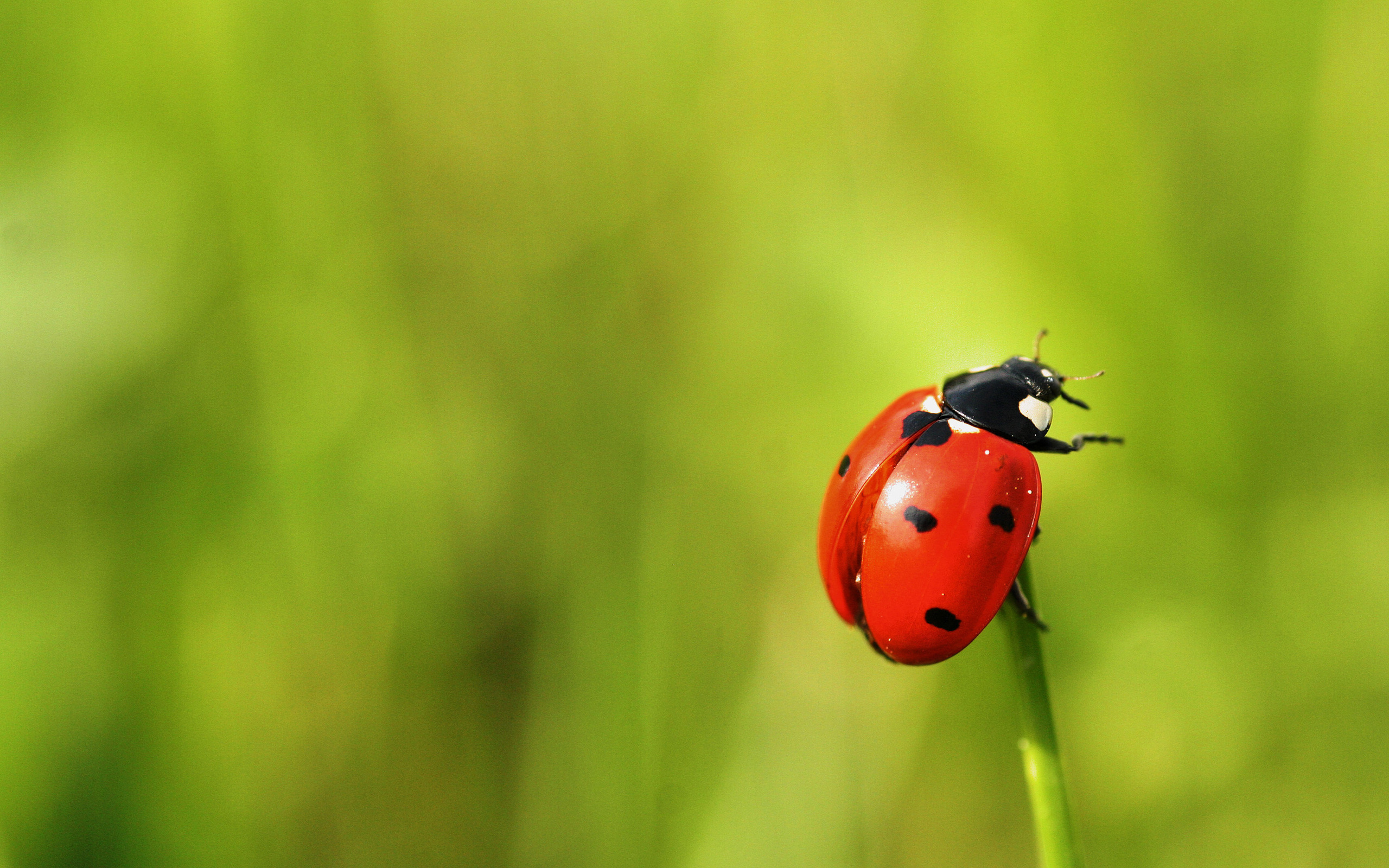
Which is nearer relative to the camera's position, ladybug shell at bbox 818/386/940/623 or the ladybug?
the ladybug

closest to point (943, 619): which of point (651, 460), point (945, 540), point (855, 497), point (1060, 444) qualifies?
point (945, 540)

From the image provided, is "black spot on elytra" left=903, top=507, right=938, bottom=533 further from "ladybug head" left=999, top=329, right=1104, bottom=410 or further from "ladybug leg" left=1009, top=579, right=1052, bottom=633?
"ladybug head" left=999, top=329, right=1104, bottom=410

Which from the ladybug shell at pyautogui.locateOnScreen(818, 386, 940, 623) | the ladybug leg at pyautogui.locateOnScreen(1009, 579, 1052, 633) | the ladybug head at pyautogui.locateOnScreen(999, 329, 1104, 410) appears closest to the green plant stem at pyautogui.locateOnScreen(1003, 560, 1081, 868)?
the ladybug leg at pyautogui.locateOnScreen(1009, 579, 1052, 633)

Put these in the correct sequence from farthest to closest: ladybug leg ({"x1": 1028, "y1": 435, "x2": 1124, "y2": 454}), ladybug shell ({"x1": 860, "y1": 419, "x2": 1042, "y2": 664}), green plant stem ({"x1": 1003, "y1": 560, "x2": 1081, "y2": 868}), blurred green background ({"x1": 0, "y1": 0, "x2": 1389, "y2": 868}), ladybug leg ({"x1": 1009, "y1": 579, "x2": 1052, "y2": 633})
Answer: blurred green background ({"x1": 0, "y1": 0, "x2": 1389, "y2": 868}), ladybug leg ({"x1": 1028, "y1": 435, "x2": 1124, "y2": 454}), ladybug shell ({"x1": 860, "y1": 419, "x2": 1042, "y2": 664}), ladybug leg ({"x1": 1009, "y1": 579, "x2": 1052, "y2": 633}), green plant stem ({"x1": 1003, "y1": 560, "x2": 1081, "y2": 868})

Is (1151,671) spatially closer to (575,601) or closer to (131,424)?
(575,601)

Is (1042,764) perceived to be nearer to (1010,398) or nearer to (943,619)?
(943,619)

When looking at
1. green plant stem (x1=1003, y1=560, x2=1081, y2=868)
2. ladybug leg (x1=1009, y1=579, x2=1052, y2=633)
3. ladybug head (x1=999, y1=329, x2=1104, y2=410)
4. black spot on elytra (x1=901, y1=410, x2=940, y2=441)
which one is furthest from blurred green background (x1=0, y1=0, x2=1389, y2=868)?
green plant stem (x1=1003, y1=560, x2=1081, y2=868)

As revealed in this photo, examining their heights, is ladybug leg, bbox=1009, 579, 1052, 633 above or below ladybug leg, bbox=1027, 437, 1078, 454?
below

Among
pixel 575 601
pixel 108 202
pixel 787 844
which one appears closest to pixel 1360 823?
pixel 787 844

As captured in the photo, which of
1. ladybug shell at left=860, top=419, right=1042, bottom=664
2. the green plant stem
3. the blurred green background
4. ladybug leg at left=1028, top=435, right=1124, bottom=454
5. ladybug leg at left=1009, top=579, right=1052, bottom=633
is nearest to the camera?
the green plant stem
